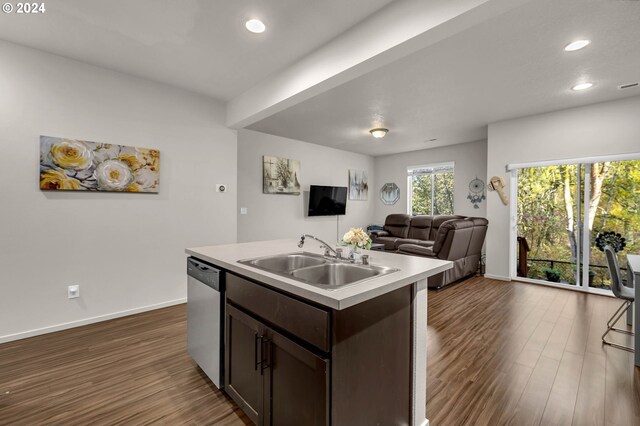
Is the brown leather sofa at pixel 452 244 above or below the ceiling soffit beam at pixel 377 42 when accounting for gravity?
below

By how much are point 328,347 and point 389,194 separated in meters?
6.84

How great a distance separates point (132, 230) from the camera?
3230 mm

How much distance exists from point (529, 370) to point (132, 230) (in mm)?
4024

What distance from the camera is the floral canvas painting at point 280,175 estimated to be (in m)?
5.38

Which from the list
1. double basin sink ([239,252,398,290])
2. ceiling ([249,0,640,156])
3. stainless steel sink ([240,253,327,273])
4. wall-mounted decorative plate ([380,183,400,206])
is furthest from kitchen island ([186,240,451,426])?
wall-mounted decorative plate ([380,183,400,206])

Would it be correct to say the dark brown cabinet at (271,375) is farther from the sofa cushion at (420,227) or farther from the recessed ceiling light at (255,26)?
the sofa cushion at (420,227)

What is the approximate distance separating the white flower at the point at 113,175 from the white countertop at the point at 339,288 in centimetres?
162

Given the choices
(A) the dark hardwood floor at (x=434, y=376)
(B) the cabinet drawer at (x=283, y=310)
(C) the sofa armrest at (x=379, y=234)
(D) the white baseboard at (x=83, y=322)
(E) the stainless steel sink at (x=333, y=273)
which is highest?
(E) the stainless steel sink at (x=333, y=273)

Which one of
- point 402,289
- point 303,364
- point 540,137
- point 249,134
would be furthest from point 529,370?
point 249,134

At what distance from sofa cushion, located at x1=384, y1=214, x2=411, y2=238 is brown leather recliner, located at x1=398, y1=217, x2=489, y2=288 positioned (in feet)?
5.78

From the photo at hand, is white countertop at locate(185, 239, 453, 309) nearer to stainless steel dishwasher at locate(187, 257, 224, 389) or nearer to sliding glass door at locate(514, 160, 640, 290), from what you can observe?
stainless steel dishwasher at locate(187, 257, 224, 389)

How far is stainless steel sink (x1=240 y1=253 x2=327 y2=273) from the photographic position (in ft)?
6.12

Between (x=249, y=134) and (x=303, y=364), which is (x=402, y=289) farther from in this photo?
(x=249, y=134)

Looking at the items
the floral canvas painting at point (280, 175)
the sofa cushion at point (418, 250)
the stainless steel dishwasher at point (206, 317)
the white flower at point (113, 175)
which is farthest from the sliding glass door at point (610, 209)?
the white flower at point (113, 175)
